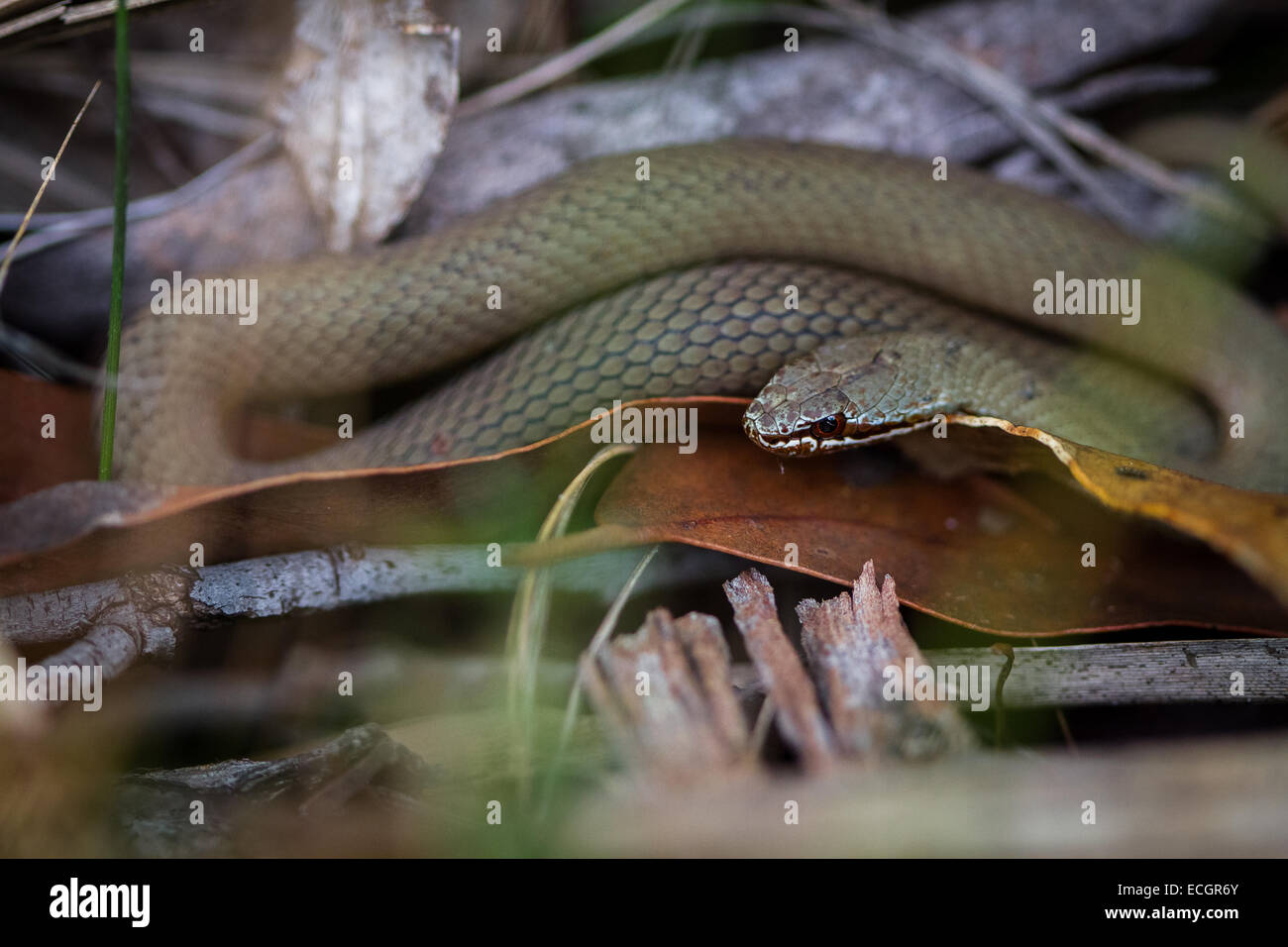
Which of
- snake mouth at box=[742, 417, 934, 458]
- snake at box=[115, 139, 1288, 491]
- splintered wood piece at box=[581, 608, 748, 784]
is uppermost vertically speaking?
snake at box=[115, 139, 1288, 491]

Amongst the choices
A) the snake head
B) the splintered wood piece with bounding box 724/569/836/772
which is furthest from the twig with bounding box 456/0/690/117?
the splintered wood piece with bounding box 724/569/836/772

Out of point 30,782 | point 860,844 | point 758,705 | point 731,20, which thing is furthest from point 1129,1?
point 30,782

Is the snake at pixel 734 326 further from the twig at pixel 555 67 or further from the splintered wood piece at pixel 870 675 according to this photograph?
the splintered wood piece at pixel 870 675

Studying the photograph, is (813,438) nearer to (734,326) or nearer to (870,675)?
(734,326)

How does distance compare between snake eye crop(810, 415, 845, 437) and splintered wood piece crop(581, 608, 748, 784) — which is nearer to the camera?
splintered wood piece crop(581, 608, 748, 784)

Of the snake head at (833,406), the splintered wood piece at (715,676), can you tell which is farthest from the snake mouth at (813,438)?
the splintered wood piece at (715,676)

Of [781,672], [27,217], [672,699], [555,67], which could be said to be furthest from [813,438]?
[27,217]

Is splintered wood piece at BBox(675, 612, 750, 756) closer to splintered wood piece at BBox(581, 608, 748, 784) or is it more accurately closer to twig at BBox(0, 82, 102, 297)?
splintered wood piece at BBox(581, 608, 748, 784)
